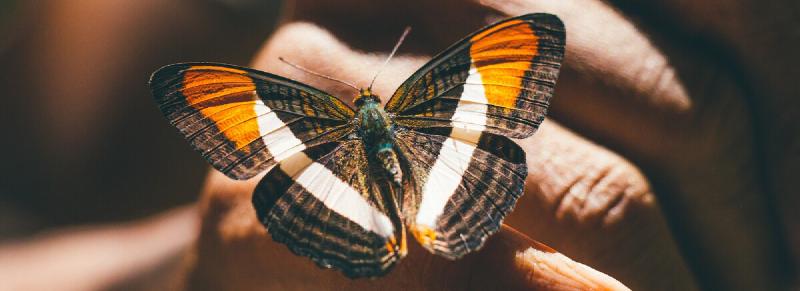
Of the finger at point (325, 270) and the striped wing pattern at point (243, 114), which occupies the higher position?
the striped wing pattern at point (243, 114)

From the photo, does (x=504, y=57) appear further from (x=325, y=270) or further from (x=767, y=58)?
(x=767, y=58)

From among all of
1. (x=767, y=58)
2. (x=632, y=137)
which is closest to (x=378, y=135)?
(x=632, y=137)

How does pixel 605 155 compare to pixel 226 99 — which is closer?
pixel 226 99

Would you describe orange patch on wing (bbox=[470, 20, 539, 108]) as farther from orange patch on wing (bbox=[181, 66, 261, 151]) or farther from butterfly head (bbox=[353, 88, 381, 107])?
orange patch on wing (bbox=[181, 66, 261, 151])

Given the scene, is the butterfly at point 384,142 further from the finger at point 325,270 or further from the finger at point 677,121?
the finger at point 677,121

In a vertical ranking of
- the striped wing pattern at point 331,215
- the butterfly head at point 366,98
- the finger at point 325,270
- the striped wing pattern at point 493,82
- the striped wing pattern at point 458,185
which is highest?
the striped wing pattern at point 493,82

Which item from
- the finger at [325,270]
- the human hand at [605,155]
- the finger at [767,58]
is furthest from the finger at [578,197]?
the finger at [767,58]

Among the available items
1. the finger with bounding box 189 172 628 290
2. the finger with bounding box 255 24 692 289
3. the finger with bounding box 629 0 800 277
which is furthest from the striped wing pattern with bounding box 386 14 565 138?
the finger with bounding box 629 0 800 277
